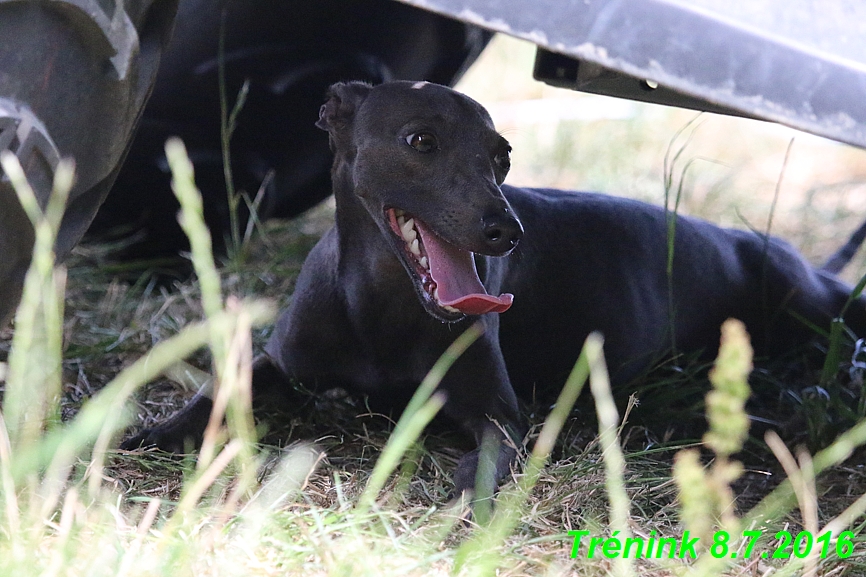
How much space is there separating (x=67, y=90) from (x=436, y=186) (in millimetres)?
820

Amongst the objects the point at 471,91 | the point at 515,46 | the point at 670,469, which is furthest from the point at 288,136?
the point at 515,46

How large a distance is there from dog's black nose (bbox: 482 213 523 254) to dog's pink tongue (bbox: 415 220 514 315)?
11 centimetres

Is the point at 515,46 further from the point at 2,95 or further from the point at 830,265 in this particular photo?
the point at 2,95

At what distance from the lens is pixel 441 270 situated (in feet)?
7.66

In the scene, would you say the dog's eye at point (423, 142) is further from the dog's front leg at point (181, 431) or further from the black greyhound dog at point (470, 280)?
the dog's front leg at point (181, 431)

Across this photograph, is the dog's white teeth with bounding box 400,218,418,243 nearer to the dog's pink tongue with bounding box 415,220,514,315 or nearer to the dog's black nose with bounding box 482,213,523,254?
the dog's pink tongue with bounding box 415,220,514,315

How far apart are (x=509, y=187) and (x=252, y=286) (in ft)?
3.21

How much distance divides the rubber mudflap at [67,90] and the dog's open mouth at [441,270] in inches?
26.2

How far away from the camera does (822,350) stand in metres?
3.36

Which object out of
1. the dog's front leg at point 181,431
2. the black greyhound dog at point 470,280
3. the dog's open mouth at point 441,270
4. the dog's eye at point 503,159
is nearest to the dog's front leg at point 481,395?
the black greyhound dog at point 470,280

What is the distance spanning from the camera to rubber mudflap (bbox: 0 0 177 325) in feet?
5.63

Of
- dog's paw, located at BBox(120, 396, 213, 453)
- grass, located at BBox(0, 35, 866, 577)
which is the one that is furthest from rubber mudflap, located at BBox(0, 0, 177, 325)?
dog's paw, located at BBox(120, 396, 213, 453)

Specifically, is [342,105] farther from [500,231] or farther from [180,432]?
[180,432]

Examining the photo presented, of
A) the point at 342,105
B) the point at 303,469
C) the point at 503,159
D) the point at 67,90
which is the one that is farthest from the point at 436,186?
the point at 67,90
